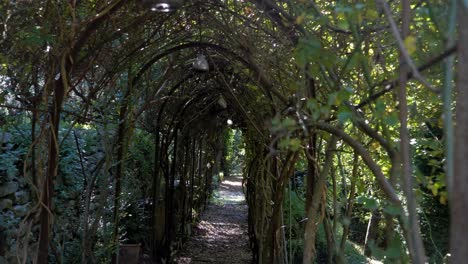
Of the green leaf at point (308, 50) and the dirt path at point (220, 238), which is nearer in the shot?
the green leaf at point (308, 50)

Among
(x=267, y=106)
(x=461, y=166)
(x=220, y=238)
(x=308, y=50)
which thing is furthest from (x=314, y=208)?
(x=220, y=238)

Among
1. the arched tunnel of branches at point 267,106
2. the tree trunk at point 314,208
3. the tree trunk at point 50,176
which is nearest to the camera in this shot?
the arched tunnel of branches at point 267,106

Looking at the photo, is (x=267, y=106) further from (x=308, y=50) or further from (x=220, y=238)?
(x=220, y=238)

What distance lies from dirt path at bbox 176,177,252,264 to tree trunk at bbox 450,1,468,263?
6951 mm

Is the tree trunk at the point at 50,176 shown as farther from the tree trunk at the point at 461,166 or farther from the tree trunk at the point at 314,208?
the tree trunk at the point at 461,166

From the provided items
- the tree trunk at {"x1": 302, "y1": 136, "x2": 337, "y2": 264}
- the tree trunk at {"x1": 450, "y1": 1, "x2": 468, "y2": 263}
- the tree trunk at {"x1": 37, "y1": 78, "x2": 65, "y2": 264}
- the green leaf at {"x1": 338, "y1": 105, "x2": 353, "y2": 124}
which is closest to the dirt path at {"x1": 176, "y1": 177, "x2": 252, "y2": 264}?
the tree trunk at {"x1": 37, "y1": 78, "x2": 65, "y2": 264}

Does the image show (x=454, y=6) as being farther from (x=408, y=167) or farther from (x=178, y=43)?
(x=178, y=43)

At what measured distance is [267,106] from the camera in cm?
466

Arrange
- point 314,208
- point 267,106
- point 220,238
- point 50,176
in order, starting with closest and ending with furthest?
point 314,208 → point 50,176 → point 267,106 → point 220,238

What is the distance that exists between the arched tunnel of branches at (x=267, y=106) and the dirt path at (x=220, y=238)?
63.8 inches

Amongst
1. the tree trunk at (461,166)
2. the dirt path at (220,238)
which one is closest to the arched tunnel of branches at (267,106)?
the tree trunk at (461,166)

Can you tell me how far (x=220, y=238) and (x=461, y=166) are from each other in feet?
31.0

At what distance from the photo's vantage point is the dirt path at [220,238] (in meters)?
8.16

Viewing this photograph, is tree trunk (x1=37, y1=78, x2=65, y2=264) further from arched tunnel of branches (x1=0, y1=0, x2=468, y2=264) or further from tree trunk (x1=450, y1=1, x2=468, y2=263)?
tree trunk (x1=450, y1=1, x2=468, y2=263)
